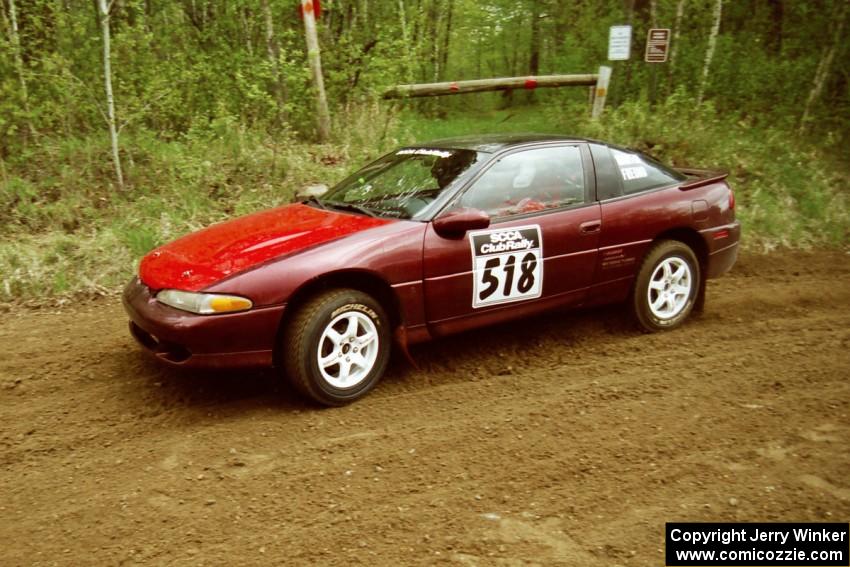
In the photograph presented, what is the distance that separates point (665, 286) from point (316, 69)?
235 inches

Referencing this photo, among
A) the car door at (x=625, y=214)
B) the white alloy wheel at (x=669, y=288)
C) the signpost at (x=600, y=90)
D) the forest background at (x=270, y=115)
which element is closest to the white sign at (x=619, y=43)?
the signpost at (x=600, y=90)

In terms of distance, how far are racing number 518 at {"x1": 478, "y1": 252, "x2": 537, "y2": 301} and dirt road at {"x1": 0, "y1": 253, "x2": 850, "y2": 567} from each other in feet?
1.84

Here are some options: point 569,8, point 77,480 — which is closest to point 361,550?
point 77,480

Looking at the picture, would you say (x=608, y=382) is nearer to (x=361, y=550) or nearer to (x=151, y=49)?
(x=361, y=550)

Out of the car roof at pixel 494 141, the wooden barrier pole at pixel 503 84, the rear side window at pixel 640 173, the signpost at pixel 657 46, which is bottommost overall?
the rear side window at pixel 640 173

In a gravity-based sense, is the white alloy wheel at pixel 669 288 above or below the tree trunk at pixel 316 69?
below

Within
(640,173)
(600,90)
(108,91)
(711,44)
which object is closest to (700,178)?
(640,173)

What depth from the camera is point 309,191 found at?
7.75 m

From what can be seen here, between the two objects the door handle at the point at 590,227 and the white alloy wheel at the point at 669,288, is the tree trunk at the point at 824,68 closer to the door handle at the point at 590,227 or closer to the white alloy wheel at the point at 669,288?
the white alloy wheel at the point at 669,288

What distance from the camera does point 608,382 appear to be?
427cm

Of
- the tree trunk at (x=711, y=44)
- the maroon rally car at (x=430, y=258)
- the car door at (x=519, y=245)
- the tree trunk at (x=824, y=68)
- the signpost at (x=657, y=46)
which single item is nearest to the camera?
the maroon rally car at (x=430, y=258)

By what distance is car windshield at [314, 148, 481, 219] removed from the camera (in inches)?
172

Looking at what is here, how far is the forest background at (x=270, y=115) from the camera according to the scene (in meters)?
7.14

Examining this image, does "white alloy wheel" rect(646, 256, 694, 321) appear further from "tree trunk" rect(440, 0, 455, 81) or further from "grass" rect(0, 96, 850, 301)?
"tree trunk" rect(440, 0, 455, 81)
